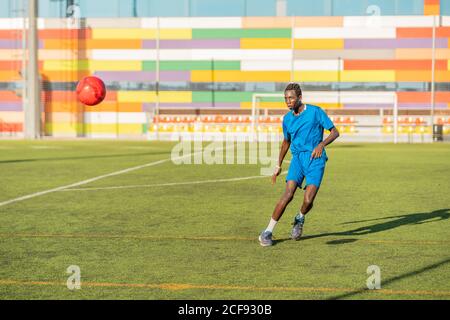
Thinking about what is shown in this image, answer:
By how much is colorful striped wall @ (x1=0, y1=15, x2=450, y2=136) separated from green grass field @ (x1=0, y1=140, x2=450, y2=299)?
115 feet

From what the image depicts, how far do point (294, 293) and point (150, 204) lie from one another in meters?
6.18

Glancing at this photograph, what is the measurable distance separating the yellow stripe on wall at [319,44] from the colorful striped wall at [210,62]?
0.23 ft

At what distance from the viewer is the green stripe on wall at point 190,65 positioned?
2010 inches

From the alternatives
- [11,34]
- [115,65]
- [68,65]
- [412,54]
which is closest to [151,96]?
[115,65]

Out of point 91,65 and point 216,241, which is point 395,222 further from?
point 91,65

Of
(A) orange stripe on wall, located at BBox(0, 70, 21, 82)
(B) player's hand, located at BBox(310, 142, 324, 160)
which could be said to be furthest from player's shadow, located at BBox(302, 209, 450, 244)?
(A) orange stripe on wall, located at BBox(0, 70, 21, 82)

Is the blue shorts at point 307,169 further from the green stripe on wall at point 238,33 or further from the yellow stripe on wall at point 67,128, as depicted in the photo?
the yellow stripe on wall at point 67,128

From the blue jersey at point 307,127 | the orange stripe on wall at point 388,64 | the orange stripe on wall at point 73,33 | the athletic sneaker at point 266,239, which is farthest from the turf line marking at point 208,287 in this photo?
the orange stripe on wall at point 73,33

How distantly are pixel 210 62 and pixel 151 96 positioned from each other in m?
4.88

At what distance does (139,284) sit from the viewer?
581 centimetres

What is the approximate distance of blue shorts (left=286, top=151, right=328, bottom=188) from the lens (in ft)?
25.9

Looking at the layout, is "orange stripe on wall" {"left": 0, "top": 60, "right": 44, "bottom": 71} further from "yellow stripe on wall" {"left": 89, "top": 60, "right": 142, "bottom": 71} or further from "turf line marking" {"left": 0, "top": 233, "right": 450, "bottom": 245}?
"turf line marking" {"left": 0, "top": 233, "right": 450, "bottom": 245}
